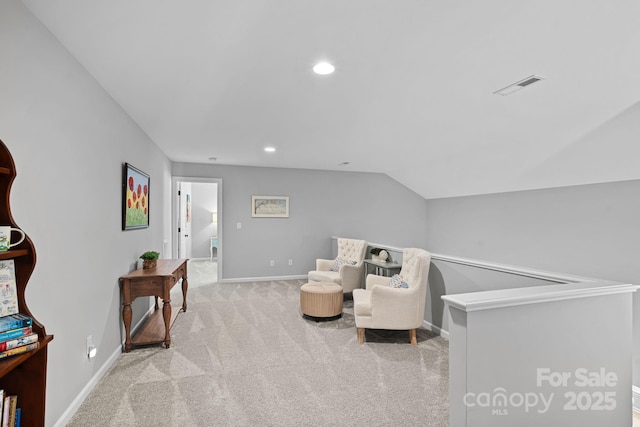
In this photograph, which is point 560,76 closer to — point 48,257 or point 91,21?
point 91,21

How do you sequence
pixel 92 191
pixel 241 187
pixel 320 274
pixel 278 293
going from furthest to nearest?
pixel 241 187 < pixel 278 293 < pixel 320 274 < pixel 92 191

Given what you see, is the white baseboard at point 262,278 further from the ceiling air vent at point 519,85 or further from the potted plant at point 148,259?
the ceiling air vent at point 519,85

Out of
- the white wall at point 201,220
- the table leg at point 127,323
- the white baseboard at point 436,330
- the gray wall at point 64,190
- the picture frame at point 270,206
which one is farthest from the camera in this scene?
the white wall at point 201,220

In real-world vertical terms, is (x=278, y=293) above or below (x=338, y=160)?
below

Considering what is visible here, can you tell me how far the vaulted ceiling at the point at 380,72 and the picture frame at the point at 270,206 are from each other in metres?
2.10

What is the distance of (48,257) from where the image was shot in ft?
6.44

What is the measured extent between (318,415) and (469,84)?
265cm

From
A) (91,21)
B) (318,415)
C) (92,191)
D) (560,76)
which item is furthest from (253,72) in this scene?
(318,415)

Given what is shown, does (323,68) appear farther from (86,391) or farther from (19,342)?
(86,391)

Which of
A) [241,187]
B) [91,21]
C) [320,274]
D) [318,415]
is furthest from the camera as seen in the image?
[241,187]

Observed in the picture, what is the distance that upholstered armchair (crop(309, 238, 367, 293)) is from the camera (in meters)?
5.10

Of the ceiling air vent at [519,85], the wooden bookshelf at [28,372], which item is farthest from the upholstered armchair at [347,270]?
the wooden bookshelf at [28,372]

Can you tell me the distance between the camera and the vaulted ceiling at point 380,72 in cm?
177

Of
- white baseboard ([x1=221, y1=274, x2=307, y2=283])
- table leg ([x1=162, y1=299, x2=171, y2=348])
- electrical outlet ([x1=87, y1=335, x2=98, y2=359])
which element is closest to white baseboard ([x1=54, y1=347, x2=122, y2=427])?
electrical outlet ([x1=87, y1=335, x2=98, y2=359])
